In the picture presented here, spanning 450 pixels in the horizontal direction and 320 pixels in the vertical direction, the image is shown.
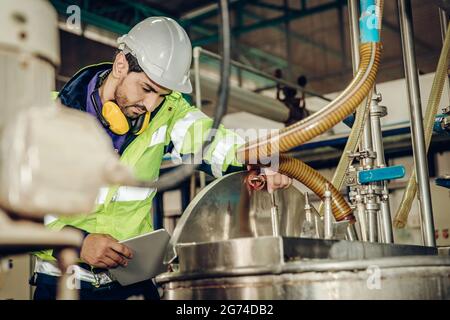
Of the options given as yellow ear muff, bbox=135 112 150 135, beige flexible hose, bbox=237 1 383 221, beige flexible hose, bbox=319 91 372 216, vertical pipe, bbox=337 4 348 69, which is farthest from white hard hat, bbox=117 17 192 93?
vertical pipe, bbox=337 4 348 69

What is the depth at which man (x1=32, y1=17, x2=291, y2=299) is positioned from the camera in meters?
1.47

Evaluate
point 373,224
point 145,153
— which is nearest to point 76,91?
point 145,153

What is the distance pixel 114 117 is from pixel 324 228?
666 millimetres

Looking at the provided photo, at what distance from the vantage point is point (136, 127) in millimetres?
1547

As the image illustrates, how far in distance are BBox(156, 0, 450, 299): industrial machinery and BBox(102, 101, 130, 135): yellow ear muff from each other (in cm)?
39

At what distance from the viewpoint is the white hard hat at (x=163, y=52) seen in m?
1.53

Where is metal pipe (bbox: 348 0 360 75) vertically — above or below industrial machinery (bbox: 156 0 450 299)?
above

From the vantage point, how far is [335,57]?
646 centimetres

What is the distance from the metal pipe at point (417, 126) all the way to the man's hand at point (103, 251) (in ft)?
2.36

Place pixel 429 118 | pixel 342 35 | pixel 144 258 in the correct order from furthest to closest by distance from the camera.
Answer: pixel 342 35 → pixel 429 118 → pixel 144 258

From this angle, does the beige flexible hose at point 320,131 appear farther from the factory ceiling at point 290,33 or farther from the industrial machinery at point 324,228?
the factory ceiling at point 290,33

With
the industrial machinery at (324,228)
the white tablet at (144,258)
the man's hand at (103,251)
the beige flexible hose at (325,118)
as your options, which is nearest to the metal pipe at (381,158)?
the industrial machinery at (324,228)

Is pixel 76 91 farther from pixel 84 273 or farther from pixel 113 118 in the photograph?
pixel 84 273

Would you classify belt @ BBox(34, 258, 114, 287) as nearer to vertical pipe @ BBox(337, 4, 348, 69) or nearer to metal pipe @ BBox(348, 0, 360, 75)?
metal pipe @ BBox(348, 0, 360, 75)
